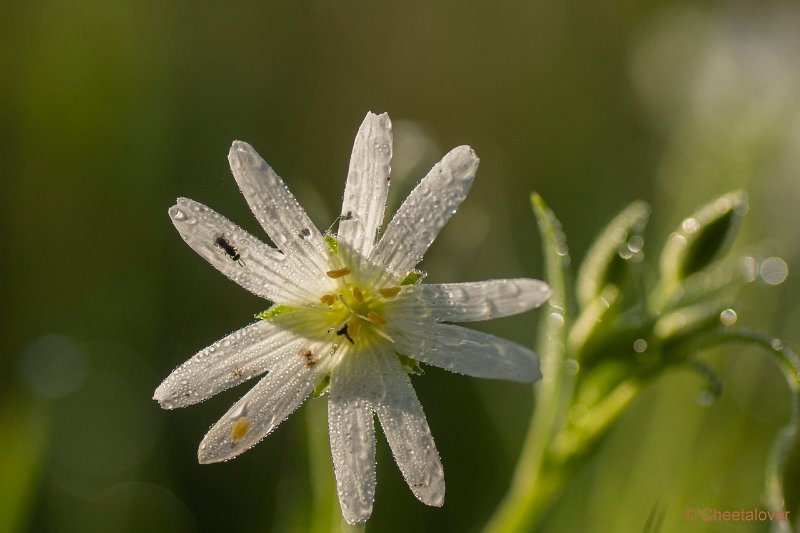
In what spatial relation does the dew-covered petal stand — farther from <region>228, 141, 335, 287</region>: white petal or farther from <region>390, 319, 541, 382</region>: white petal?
<region>228, 141, 335, 287</region>: white petal

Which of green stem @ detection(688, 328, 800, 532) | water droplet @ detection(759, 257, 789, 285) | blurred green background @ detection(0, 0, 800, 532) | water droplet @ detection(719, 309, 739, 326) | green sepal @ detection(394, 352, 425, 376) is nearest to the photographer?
green sepal @ detection(394, 352, 425, 376)

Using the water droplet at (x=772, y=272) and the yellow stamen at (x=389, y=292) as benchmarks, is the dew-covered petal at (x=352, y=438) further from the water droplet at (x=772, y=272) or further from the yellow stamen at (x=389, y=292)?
the water droplet at (x=772, y=272)

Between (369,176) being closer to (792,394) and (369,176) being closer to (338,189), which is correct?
(792,394)

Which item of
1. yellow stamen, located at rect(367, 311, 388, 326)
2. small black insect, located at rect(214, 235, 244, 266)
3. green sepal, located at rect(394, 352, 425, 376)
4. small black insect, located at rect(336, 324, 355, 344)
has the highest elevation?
small black insect, located at rect(214, 235, 244, 266)

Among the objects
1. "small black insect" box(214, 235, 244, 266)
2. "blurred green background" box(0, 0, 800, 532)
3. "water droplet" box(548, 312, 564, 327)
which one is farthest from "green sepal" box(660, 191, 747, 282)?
"small black insect" box(214, 235, 244, 266)

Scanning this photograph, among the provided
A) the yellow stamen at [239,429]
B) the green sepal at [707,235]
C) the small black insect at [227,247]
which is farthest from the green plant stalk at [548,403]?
the yellow stamen at [239,429]
